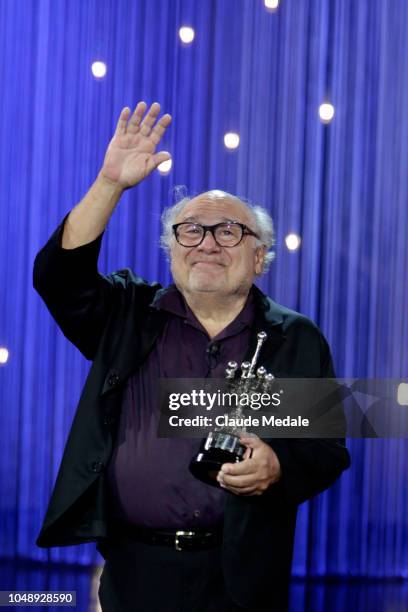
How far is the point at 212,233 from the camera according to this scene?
1.53m

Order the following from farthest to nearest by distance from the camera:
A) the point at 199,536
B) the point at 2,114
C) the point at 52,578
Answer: the point at 2,114 → the point at 52,578 → the point at 199,536

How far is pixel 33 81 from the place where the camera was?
2848 millimetres

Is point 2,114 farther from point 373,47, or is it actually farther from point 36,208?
point 373,47

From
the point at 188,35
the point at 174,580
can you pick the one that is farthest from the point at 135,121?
the point at 188,35

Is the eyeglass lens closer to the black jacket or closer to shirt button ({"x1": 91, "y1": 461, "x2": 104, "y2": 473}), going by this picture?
the black jacket

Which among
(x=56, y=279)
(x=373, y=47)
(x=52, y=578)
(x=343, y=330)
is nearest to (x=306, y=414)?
(x=56, y=279)

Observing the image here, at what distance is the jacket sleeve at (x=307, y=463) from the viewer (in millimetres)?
1312

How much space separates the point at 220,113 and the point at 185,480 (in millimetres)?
1762

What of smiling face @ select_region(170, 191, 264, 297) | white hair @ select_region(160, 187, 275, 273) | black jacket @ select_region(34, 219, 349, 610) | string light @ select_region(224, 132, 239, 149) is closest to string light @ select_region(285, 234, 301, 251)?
string light @ select_region(224, 132, 239, 149)

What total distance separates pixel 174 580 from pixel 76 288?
55 cm

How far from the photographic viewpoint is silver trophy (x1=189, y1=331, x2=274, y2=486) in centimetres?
121

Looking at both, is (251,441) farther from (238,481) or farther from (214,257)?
(214,257)

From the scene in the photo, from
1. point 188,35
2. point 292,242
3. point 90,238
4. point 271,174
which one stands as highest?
point 188,35

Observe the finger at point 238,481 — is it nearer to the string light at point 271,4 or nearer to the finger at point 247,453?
the finger at point 247,453
